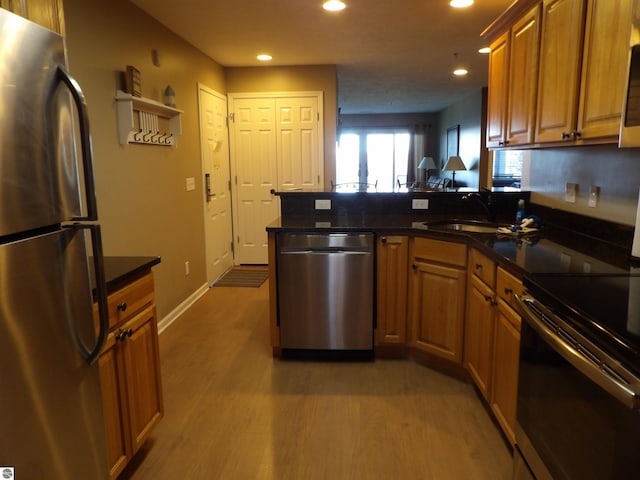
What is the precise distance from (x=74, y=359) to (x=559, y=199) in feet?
8.62

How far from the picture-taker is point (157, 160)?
354cm

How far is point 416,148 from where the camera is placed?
1124 cm

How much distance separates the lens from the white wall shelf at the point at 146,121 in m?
2.96

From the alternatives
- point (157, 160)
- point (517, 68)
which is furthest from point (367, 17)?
point (157, 160)

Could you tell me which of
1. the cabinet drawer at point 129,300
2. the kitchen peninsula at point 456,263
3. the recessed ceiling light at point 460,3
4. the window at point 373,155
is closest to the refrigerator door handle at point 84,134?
the cabinet drawer at point 129,300

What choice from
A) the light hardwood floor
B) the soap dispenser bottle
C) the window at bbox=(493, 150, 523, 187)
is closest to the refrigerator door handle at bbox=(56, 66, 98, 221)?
the light hardwood floor

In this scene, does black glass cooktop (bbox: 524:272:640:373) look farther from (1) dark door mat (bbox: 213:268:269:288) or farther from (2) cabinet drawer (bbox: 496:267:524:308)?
(1) dark door mat (bbox: 213:268:269:288)

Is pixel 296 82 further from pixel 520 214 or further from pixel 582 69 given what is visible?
pixel 582 69

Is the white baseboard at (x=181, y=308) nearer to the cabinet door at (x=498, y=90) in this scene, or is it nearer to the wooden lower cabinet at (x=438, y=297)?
the wooden lower cabinet at (x=438, y=297)

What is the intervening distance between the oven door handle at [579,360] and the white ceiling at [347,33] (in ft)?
8.14

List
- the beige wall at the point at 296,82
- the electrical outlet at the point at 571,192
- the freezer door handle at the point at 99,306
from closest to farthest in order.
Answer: the freezer door handle at the point at 99,306 < the electrical outlet at the point at 571,192 < the beige wall at the point at 296,82

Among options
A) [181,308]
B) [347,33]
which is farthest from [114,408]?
[347,33]

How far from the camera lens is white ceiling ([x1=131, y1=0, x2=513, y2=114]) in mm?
3236
